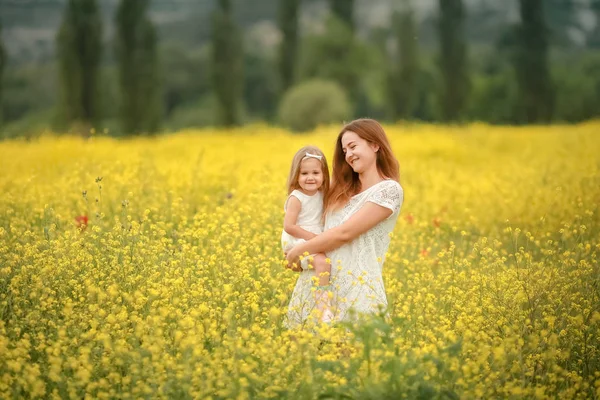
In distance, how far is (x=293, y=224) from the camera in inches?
168

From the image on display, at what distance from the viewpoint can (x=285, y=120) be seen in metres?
28.0

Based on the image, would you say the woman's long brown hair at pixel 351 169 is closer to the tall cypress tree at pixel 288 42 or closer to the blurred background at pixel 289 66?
the blurred background at pixel 289 66

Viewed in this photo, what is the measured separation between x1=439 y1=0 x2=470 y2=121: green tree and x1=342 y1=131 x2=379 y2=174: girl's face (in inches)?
1087

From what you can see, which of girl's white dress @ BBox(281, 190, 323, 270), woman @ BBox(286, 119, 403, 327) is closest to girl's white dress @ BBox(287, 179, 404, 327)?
woman @ BBox(286, 119, 403, 327)

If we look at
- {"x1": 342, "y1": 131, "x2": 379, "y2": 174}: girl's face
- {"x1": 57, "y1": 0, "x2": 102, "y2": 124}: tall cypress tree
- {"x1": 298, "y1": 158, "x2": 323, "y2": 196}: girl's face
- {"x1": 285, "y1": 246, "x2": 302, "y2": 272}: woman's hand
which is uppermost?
{"x1": 57, "y1": 0, "x2": 102, "y2": 124}: tall cypress tree

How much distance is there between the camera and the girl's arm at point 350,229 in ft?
13.2

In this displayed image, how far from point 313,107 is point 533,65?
8.76 metres

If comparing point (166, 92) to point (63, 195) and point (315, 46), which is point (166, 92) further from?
point (63, 195)

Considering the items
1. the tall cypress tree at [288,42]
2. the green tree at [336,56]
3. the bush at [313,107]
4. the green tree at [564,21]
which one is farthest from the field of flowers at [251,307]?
the green tree at [564,21]

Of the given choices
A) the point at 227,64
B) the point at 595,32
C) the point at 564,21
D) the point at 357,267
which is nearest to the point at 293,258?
the point at 357,267

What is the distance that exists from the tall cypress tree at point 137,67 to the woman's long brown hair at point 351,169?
22.2m

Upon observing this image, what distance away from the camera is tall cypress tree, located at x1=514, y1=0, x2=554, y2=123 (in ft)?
90.7

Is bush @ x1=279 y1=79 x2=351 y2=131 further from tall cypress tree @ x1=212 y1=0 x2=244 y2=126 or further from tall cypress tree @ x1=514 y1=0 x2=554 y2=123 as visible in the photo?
tall cypress tree @ x1=514 y1=0 x2=554 y2=123

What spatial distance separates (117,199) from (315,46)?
32.3 meters
